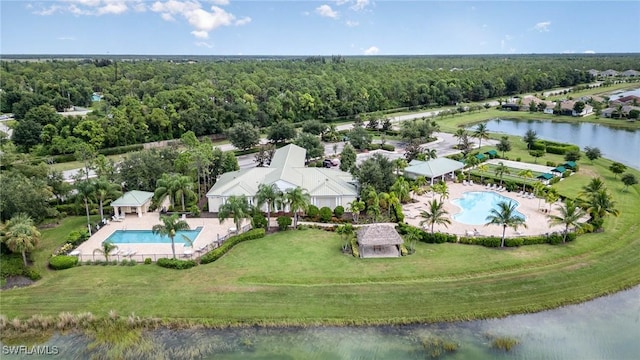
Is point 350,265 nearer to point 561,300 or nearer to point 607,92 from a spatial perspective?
point 561,300

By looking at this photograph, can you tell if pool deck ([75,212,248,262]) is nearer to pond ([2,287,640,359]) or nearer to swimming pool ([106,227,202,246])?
swimming pool ([106,227,202,246])

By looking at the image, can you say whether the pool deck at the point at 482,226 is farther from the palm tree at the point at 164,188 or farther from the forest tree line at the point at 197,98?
the forest tree line at the point at 197,98

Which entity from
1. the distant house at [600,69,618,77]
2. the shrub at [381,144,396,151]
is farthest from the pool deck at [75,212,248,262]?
the distant house at [600,69,618,77]

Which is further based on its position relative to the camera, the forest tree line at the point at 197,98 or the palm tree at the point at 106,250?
the forest tree line at the point at 197,98

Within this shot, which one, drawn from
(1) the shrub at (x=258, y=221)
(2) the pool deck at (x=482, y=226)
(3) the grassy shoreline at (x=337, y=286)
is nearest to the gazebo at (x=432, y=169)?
(2) the pool deck at (x=482, y=226)

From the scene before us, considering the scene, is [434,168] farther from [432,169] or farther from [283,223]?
[283,223]

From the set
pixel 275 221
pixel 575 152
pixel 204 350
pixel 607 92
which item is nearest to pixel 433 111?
pixel 575 152

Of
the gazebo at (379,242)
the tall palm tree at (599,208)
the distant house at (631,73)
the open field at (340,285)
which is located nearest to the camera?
the open field at (340,285)
